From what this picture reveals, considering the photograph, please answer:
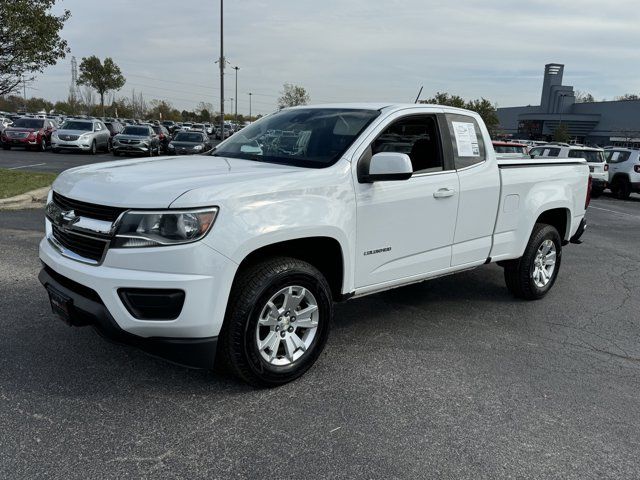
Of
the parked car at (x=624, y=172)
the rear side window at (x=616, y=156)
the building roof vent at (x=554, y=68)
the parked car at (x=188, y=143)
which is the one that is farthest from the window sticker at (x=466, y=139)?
the building roof vent at (x=554, y=68)

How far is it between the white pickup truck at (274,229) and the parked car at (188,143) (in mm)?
18979

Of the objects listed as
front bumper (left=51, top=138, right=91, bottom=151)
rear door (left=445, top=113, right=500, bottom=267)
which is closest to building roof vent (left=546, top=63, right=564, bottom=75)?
front bumper (left=51, top=138, right=91, bottom=151)

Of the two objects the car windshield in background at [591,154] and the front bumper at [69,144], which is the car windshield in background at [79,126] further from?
the car windshield in background at [591,154]

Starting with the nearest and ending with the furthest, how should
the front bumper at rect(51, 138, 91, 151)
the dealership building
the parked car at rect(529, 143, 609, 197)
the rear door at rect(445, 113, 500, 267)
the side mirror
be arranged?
1. the side mirror
2. the rear door at rect(445, 113, 500, 267)
3. the parked car at rect(529, 143, 609, 197)
4. the front bumper at rect(51, 138, 91, 151)
5. the dealership building

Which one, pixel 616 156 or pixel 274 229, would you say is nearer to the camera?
pixel 274 229

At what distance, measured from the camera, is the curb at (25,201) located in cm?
971

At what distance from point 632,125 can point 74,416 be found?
258 feet

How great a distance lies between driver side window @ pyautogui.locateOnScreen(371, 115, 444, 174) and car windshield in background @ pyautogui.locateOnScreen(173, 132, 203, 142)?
2117cm

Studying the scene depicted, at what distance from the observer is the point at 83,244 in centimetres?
335

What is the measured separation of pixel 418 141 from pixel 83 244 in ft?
8.83

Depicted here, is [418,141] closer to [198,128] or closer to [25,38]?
[25,38]

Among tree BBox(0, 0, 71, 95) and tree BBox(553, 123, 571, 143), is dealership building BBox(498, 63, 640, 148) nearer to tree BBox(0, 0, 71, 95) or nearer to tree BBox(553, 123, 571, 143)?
tree BBox(553, 123, 571, 143)

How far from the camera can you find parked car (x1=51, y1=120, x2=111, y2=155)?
24266mm

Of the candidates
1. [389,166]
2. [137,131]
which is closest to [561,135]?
[137,131]
